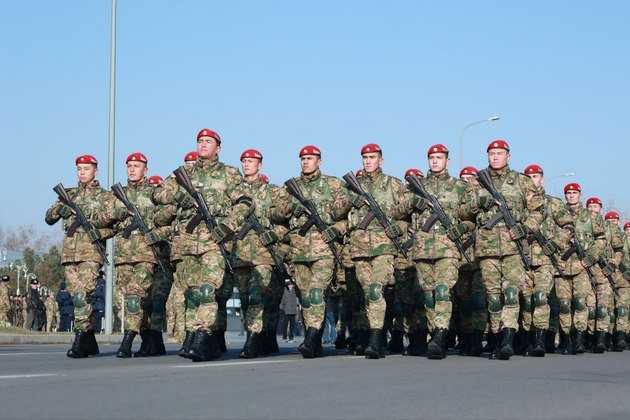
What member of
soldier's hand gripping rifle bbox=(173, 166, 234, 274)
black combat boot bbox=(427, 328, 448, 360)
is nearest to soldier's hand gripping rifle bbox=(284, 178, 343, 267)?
soldier's hand gripping rifle bbox=(173, 166, 234, 274)

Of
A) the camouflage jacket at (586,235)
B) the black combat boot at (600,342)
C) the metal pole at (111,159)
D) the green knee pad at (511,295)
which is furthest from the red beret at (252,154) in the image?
the metal pole at (111,159)

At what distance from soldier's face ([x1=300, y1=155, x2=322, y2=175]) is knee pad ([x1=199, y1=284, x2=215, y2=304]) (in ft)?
6.95

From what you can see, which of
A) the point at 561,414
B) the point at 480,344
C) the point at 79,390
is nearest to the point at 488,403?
the point at 561,414

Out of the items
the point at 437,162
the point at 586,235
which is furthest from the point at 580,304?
the point at 437,162

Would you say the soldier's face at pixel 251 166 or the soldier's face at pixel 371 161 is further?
the soldier's face at pixel 251 166

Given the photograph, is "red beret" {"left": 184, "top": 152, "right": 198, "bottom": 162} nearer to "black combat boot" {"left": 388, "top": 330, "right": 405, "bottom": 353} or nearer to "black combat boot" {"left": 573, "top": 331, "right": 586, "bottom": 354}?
"black combat boot" {"left": 388, "top": 330, "right": 405, "bottom": 353}

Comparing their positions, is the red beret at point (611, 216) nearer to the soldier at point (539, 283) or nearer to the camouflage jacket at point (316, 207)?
the soldier at point (539, 283)

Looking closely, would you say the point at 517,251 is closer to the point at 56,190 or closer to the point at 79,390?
the point at 56,190

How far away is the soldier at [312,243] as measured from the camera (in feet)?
42.2

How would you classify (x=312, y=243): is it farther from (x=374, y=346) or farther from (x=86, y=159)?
(x=86, y=159)

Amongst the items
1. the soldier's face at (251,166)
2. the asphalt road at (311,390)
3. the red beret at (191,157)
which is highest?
the red beret at (191,157)

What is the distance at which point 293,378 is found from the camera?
31.1 feet

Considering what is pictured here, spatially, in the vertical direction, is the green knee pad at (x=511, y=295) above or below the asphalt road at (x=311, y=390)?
above

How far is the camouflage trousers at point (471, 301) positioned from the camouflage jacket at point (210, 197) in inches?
145
